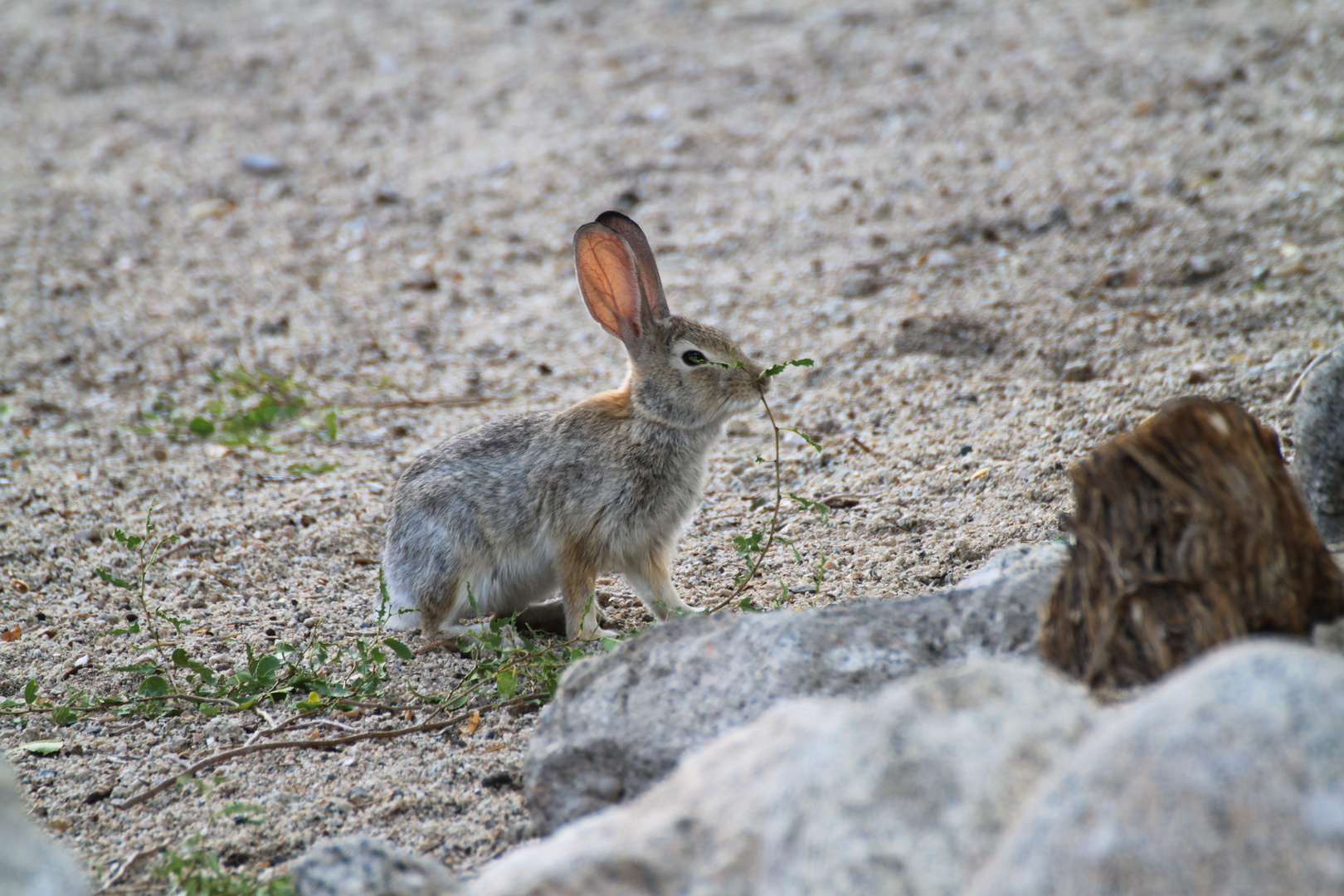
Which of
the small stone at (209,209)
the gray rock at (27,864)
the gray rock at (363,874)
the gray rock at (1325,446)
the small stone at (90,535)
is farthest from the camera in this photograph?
the small stone at (209,209)

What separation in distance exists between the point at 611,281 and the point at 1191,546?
2800 mm

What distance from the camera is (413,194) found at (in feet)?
30.0

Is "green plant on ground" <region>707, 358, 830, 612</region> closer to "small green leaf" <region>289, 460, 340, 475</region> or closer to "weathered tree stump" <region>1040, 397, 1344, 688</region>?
"weathered tree stump" <region>1040, 397, 1344, 688</region>

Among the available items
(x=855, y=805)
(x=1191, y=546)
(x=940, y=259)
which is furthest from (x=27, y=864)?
(x=940, y=259)

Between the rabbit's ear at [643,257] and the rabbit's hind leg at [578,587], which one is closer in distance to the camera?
the rabbit's hind leg at [578,587]

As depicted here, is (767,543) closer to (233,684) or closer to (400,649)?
(400,649)

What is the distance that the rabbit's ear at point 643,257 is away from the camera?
4.55m

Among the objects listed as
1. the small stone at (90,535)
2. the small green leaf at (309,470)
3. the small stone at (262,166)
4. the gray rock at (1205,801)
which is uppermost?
the small stone at (262,166)

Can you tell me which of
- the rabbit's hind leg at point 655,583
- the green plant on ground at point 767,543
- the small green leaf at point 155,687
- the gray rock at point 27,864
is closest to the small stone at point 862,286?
the green plant on ground at point 767,543

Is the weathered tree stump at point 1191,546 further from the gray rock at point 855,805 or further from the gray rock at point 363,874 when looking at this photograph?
the gray rock at point 363,874

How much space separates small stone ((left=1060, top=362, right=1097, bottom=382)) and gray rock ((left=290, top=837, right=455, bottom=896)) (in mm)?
4131

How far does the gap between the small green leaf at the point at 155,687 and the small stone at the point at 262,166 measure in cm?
682

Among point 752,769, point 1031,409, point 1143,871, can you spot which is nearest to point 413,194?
point 1031,409

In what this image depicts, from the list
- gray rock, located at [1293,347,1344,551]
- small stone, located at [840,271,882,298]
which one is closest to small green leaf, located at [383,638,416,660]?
gray rock, located at [1293,347,1344,551]
